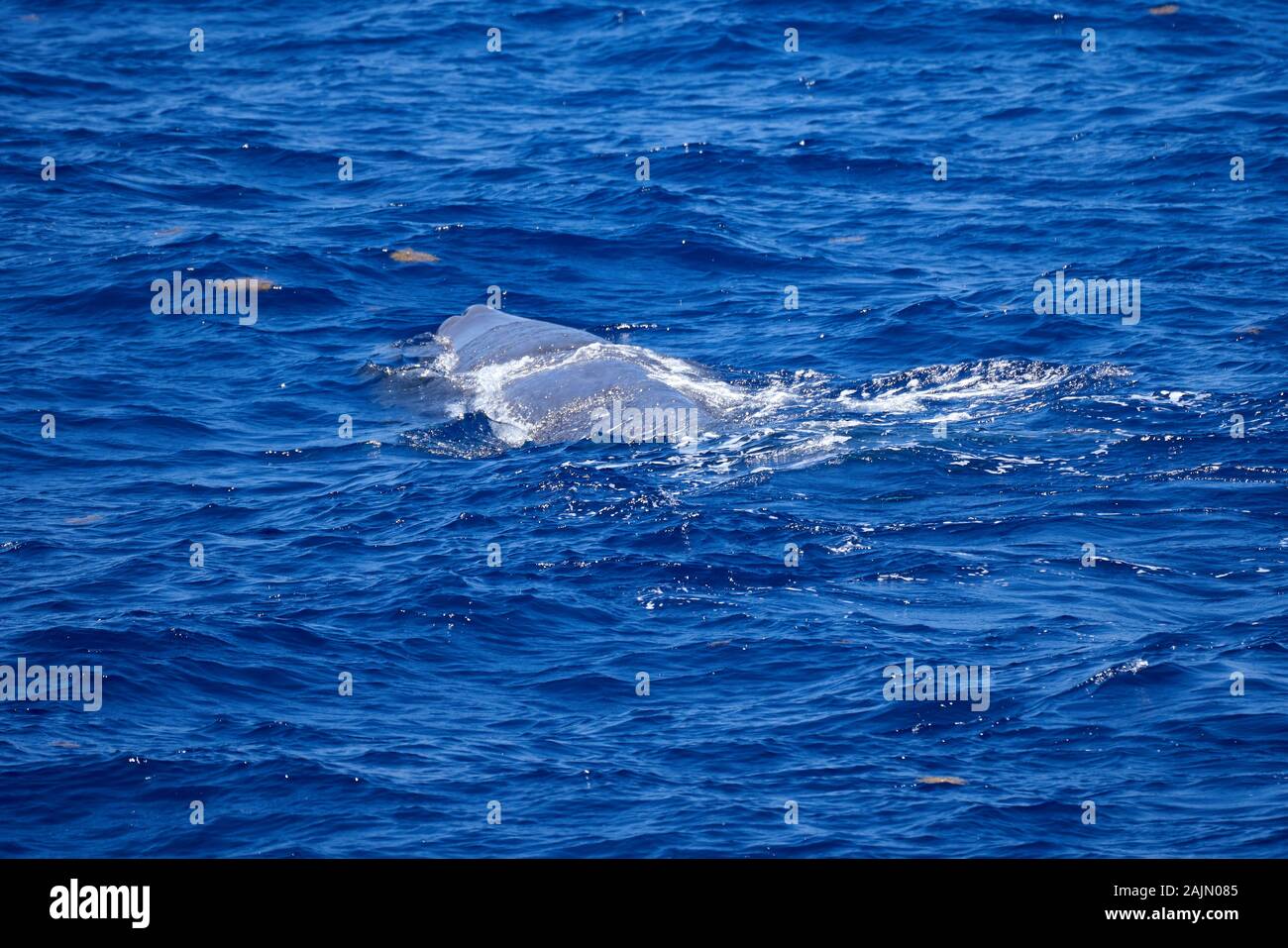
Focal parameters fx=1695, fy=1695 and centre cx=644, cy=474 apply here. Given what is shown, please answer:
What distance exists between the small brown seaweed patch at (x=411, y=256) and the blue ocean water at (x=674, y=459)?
0.46 feet

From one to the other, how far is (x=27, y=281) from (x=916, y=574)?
16009mm

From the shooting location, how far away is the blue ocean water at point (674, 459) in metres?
12.8

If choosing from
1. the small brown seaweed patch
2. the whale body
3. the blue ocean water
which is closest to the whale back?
the whale body

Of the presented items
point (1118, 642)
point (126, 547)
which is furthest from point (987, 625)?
point (126, 547)

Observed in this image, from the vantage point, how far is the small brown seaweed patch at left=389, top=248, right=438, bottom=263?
2778cm

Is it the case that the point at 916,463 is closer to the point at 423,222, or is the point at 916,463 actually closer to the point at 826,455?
the point at 826,455

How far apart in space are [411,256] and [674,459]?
34.9ft

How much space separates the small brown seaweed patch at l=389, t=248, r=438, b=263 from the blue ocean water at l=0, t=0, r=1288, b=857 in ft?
0.46

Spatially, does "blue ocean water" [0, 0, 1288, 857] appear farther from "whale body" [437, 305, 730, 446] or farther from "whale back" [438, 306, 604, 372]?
"whale back" [438, 306, 604, 372]

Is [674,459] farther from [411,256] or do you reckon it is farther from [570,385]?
[411,256]

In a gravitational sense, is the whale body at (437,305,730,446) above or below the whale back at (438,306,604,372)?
below

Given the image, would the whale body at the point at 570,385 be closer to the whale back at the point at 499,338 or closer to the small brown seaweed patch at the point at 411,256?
the whale back at the point at 499,338

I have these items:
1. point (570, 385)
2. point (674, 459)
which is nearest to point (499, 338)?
point (570, 385)

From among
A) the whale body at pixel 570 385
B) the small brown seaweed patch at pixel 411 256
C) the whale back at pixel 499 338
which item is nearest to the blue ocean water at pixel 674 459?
the small brown seaweed patch at pixel 411 256
